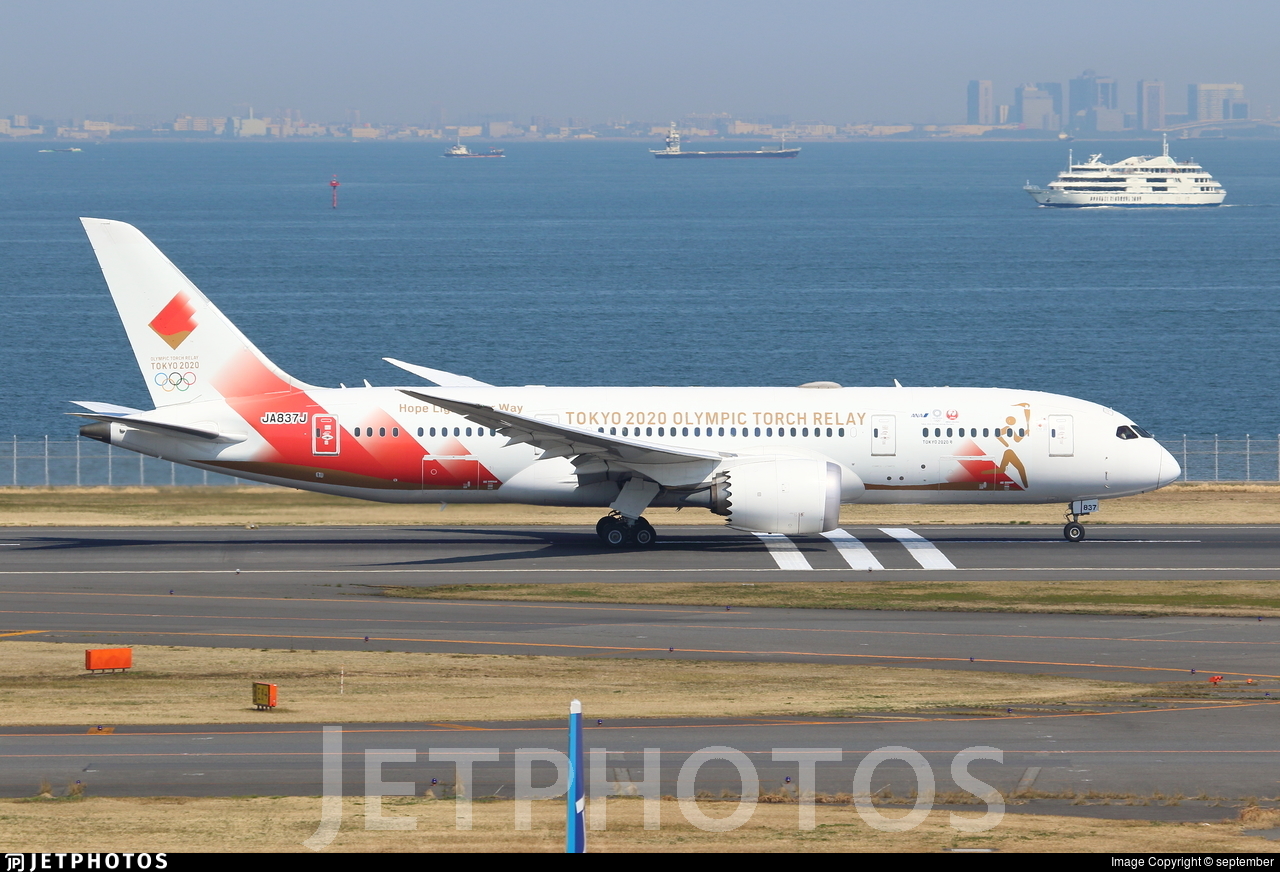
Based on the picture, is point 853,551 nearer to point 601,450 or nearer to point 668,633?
point 601,450

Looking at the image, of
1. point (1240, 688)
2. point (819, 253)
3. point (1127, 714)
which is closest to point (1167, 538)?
point (1240, 688)

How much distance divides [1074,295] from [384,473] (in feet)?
390

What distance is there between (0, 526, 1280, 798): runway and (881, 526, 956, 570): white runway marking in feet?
0.46

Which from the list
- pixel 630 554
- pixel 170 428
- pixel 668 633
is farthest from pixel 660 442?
pixel 170 428

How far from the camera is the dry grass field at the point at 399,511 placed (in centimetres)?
5125

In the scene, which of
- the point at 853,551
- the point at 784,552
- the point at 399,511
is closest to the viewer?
the point at 853,551

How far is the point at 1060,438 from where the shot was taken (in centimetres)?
4566

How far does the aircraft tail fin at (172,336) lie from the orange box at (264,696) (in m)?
19.9

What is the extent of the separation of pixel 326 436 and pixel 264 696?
1904 cm

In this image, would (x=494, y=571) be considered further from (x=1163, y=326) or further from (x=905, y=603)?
(x=1163, y=326)

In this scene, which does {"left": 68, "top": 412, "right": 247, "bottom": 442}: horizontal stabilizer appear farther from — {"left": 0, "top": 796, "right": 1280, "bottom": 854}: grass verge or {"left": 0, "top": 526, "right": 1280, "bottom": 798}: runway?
{"left": 0, "top": 796, "right": 1280, "bottom": 854}: grass verge

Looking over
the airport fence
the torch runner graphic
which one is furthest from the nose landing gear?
the airport fence

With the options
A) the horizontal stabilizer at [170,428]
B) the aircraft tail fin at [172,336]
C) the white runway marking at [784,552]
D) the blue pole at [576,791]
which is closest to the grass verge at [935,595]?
the white runway marking at [784,552]

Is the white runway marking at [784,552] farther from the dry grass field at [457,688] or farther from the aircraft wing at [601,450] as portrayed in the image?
the dry grass field at [457,688]
